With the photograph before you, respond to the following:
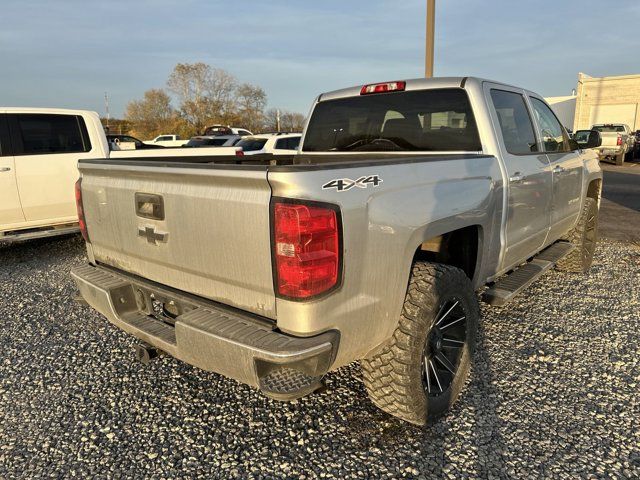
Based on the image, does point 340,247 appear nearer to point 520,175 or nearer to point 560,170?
point 520,175

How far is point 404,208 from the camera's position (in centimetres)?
235

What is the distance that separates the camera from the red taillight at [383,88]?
3.70 metres

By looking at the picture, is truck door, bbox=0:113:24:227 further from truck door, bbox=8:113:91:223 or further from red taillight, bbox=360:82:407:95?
red taillight, bbox=360:82:407:95

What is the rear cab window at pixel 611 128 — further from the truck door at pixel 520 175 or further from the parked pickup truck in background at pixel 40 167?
the parked pickup truck in background at pixel 40 167

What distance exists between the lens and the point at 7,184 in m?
6.24

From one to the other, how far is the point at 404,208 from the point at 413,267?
1.42ft

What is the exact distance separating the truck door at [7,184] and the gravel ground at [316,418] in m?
2.78

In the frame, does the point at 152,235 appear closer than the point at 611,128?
Yes

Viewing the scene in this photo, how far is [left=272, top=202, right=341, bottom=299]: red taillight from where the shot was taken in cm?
196

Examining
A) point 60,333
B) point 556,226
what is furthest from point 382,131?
point 60,333

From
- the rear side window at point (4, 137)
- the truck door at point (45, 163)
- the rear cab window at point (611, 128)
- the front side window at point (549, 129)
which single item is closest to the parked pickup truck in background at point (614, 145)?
the rear cab window at point (611, 128)

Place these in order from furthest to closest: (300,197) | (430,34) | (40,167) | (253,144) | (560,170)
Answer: (253,144)
(430,34)
(40,167)
(560,170)
(300,197)

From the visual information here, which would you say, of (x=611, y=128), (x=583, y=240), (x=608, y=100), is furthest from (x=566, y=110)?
(x=583, y=240)

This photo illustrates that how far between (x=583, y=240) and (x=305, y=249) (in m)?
4.58
